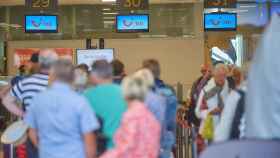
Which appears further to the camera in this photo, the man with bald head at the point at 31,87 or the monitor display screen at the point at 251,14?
the monitor display screen at the point at 251,14

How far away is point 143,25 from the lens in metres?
17.8

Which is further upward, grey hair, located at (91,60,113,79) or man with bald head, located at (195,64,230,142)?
grey hair, located at (91,60,113,79)

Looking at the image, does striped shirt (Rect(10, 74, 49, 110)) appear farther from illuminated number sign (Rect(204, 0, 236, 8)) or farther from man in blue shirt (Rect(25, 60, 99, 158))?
illuminated number sign (Rect(204, 0, 236, 8))

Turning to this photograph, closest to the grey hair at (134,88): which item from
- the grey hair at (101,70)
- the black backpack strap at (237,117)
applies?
the grey hair at (101,70)

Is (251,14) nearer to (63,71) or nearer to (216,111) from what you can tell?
(216,111)

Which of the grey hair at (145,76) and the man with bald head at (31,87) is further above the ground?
the grey hair at (145,76)

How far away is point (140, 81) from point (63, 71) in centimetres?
69

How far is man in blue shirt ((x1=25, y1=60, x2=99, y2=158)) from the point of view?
5027mm

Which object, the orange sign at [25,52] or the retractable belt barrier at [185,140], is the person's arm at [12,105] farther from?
the orange sign at [25,52]

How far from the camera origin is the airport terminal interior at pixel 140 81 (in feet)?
10.4

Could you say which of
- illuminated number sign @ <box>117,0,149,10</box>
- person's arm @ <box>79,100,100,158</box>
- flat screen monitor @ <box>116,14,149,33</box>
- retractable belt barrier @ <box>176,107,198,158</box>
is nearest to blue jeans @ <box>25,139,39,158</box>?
person's arm @ <box>79,100,100,158</box>

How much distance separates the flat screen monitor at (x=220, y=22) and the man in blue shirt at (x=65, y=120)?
13215 mm

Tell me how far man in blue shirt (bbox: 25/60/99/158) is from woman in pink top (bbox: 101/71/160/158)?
15.8 inches

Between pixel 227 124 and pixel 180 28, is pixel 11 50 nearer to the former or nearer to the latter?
pixel 180 28
